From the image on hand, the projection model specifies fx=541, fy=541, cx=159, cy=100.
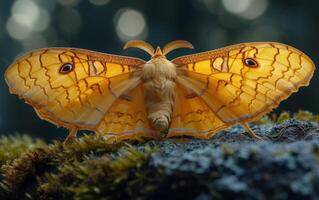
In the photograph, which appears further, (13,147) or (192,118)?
(13,147)

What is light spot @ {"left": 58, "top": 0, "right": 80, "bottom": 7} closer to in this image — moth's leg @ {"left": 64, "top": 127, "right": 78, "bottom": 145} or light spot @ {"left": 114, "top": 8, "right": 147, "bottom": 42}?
light spot @ {"left": 114, "top": 8, "right": 147, "bottom": 42}

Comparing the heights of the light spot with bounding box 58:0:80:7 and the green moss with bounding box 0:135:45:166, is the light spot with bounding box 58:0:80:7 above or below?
above

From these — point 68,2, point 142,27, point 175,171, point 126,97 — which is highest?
point 68,2

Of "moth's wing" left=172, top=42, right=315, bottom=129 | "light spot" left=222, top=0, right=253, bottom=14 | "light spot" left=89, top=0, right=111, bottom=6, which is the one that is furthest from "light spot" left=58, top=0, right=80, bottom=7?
"moth's wing" left=172, top=42, right=315, bottom=129

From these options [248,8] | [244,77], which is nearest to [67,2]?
[248,8]

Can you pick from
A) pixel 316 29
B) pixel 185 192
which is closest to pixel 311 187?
pixel 185 192

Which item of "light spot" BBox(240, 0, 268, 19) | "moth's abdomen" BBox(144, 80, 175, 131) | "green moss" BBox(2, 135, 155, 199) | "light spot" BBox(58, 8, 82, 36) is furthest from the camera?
"light spot" BBox(58, 8, 82, 36)

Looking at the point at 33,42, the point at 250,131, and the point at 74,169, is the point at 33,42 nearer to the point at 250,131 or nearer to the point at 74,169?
the point at 250,131
